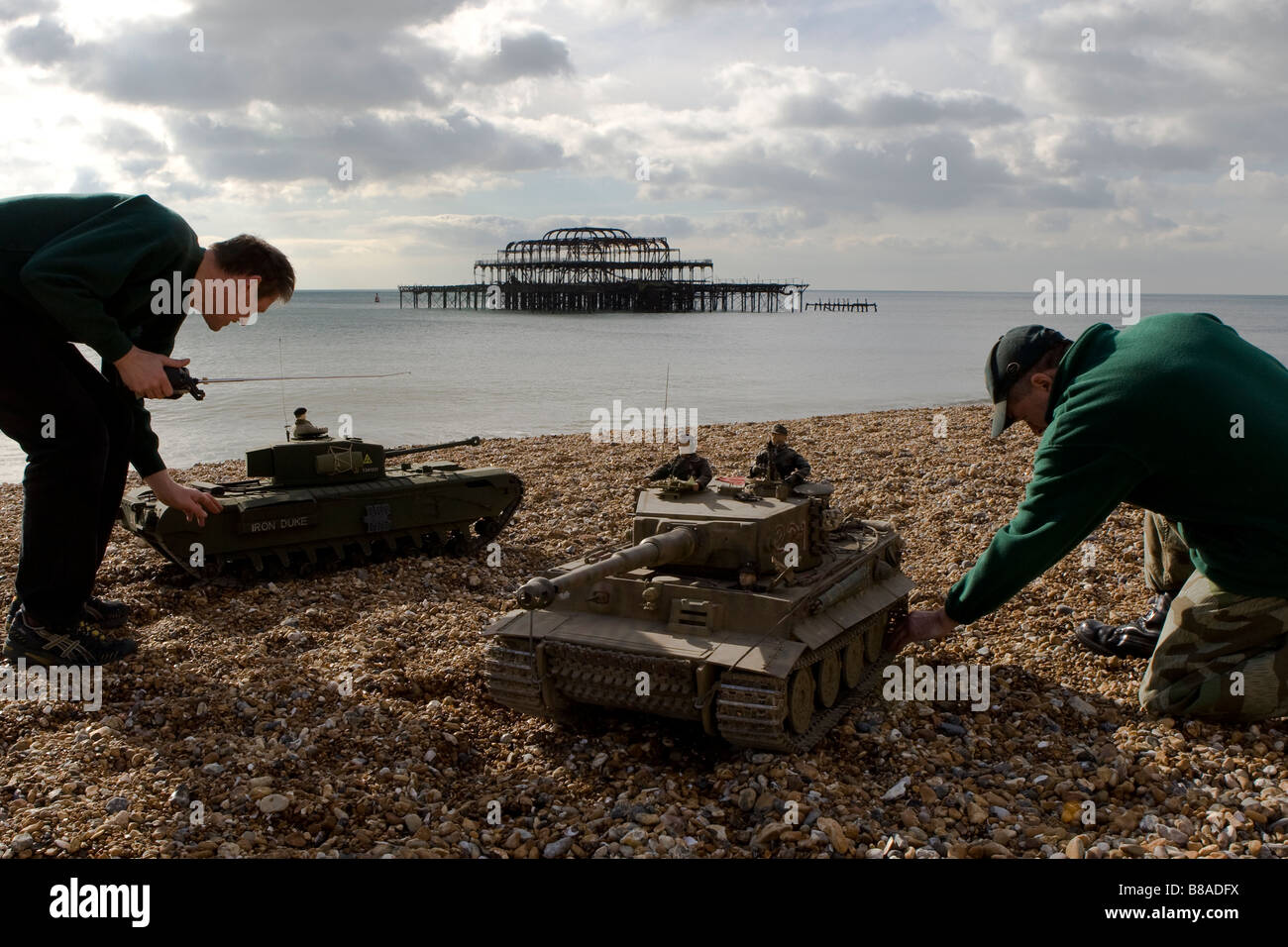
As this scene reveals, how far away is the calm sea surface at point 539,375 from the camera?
96.2 ft

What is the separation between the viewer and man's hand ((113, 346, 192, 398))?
5578 millimetres

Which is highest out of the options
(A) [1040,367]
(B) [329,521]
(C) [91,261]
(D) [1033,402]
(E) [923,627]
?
(C) [91,261]

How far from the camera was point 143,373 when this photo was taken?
18.4ft

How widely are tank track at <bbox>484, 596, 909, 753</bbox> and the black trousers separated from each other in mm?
2739

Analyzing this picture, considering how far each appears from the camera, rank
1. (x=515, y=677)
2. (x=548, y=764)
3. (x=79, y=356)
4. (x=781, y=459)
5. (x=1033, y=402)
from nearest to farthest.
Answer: (x=1033, y=402) → (x=79, y=356) → (x=548, y=764) → (x=515, y=677) → (x=781, y=459)

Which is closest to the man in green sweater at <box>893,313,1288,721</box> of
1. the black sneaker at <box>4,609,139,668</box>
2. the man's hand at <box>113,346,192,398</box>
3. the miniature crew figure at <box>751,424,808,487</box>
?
the miniature crew figure at <box>751,424,808,487</box>

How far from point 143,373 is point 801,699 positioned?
14.7ft

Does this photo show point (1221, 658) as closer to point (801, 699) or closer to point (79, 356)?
point (801, 699)

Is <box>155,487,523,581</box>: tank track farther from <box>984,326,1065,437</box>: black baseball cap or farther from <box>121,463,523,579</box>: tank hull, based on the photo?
<box>984,326,1065,437</box>: black baseball cap

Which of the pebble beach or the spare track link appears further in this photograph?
the spare track link

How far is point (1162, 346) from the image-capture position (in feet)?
17.2

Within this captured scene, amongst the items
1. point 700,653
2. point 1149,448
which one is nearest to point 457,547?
point 700,653

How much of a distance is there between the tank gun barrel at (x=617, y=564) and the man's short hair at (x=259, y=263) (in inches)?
98.4

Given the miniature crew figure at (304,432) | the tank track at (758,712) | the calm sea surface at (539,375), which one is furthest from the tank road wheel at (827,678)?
the calm sea surface at (539,375)
